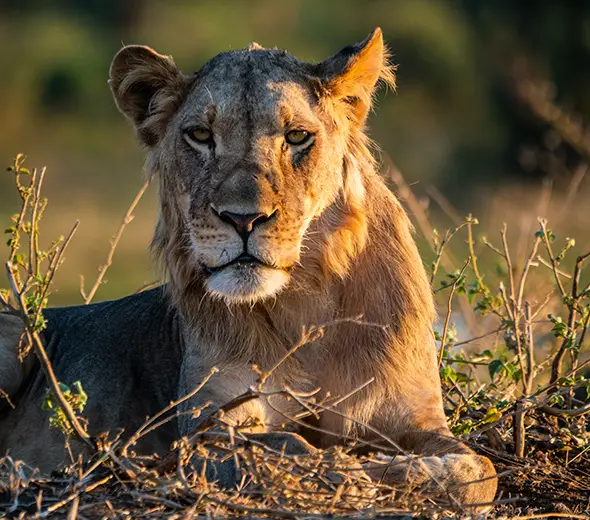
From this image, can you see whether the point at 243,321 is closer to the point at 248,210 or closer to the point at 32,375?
the point at 248,210

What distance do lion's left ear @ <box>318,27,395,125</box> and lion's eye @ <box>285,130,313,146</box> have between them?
26 cm

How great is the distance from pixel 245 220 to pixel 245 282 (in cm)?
22

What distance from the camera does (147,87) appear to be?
5.59 meters

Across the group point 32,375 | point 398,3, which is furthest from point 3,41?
point 32,375

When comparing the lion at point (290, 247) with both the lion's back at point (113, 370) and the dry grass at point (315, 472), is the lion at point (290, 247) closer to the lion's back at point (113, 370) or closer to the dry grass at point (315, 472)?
the dry grass at point (315, 472)

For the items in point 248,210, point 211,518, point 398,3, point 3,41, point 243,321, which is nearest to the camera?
point 211,518

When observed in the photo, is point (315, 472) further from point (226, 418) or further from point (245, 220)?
point (245, 220)

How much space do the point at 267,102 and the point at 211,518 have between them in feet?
5.44

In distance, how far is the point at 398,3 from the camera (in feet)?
86.1

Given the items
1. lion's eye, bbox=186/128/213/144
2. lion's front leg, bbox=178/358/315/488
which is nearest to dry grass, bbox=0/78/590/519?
lion's front leg, bbox=178/358/315/488

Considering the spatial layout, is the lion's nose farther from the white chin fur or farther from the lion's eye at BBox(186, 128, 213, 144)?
the lion's eye at BBox(186, 128, 213, 144)

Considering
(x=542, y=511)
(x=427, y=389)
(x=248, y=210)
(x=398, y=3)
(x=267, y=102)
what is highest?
(x=398, y=3)

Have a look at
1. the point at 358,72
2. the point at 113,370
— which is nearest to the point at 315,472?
the point at 358,72

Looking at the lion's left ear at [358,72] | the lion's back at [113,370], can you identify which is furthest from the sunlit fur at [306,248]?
the lion's back at [113,370]
